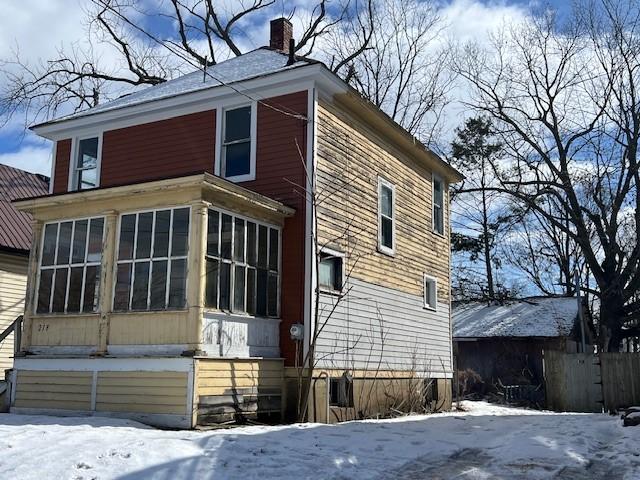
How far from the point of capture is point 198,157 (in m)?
14.0

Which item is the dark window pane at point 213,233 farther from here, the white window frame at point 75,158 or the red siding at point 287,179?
the white window frame at point 75,158

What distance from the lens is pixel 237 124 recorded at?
13.8 m

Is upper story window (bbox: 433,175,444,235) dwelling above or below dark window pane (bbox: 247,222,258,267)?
above

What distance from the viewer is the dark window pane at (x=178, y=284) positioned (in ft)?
34.0

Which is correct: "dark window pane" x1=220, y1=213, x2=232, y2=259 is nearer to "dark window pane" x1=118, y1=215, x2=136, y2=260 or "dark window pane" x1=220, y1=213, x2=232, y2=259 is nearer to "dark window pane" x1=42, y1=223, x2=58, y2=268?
"dark window pane" x1=118, y1=215, x2=136, y2=260

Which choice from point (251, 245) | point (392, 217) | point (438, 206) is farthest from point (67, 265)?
point (438, 206)

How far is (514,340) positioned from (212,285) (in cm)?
1854

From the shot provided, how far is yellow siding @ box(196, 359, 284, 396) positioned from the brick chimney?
914 centimetres

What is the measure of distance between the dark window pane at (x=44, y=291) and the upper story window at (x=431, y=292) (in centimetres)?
956

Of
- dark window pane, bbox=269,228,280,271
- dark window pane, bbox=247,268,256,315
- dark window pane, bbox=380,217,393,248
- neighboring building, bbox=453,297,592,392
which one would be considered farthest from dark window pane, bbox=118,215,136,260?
neighboring building, bbox=453,297,592,392

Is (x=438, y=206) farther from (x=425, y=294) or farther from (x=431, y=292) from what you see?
(x=425, y=294)

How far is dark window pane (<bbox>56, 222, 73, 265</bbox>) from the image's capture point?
11.5 m

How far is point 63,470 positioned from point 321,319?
21.3 feet

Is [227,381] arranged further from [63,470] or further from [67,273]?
[63,470]
